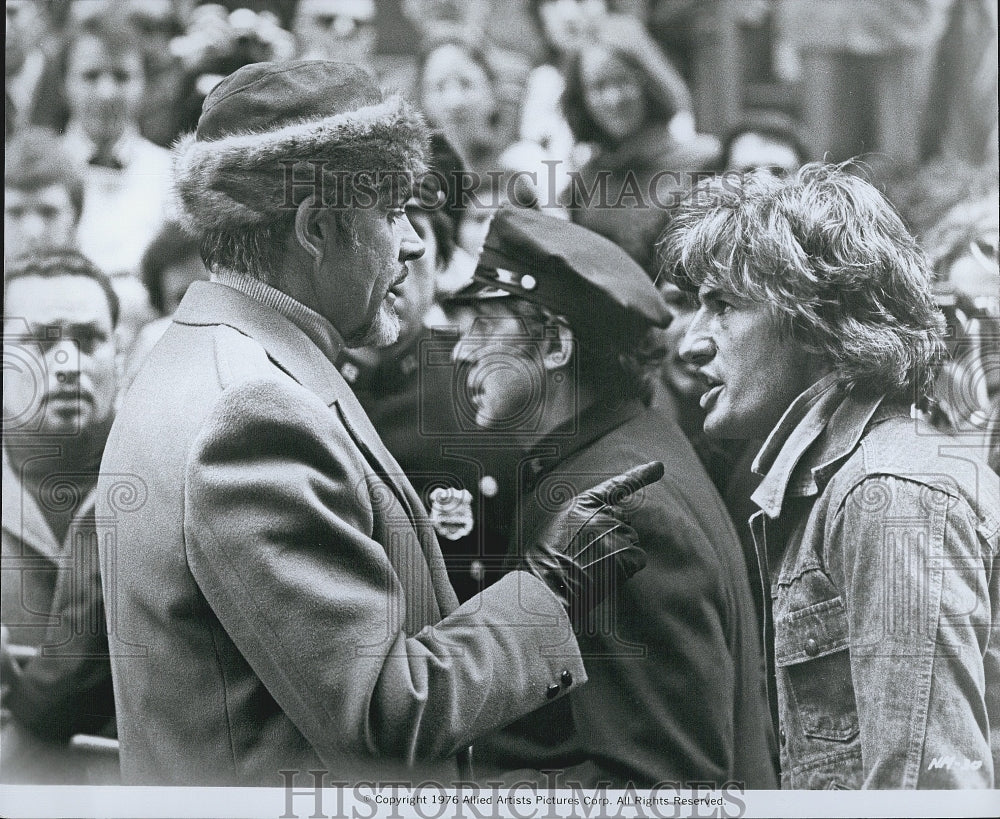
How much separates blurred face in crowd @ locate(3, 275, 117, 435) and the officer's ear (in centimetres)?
129

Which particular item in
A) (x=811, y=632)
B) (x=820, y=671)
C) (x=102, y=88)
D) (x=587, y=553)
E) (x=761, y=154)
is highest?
(x=102, y=88)

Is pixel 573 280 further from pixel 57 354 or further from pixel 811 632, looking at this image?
pixel 57 354

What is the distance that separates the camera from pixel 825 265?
3102 mm

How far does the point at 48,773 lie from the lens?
3.29m

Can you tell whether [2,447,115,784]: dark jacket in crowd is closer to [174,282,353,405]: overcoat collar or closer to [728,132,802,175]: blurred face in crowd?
[174,282,353,405]: overcoat collar

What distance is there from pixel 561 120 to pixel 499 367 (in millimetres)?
760

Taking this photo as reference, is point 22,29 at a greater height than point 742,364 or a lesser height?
greater

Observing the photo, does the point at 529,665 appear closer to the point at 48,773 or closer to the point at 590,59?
the point at 48,773

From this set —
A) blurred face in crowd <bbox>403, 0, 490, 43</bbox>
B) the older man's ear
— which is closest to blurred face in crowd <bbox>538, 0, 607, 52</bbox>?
blurred face in crowd <bbox>403, 0, 490, 43</bbox>

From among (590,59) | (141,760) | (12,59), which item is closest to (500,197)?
(590,59)

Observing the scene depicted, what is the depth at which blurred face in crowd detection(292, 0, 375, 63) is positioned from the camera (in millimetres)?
→ 3303

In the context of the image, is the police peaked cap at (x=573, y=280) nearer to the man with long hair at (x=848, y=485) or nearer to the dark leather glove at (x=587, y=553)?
the man with long hair at (x=848, y=485)

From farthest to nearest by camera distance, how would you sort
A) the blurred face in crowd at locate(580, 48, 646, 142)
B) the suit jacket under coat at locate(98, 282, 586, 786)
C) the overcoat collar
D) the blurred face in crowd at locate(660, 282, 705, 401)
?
the blurred face in crowd at locate(580, 48, 646, 142) → the blurred face in crowd at locate(660, 282, 705, 401) → the overcoat collar → the suit jacket under coat at locate(98, 282, 586, 786)

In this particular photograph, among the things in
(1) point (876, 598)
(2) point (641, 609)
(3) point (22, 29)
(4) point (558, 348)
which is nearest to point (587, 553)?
(2) point (641, 609)
